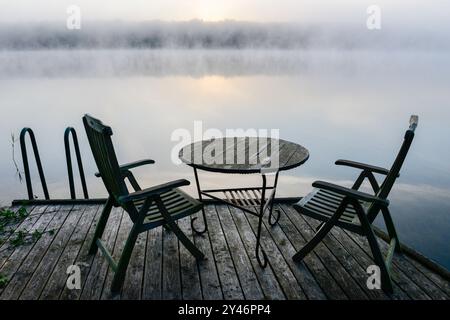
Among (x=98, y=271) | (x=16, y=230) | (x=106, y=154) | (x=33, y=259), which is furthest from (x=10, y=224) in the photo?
(x=106, y=154)

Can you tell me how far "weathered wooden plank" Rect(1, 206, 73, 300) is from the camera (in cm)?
274

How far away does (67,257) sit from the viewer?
3.22m

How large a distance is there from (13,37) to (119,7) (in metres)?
22.7

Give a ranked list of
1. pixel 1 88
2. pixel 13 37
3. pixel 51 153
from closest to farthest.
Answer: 1. pixel 51 153
2. pixel 1 88
3. pixel 13 37

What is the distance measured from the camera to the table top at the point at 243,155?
2.93 m

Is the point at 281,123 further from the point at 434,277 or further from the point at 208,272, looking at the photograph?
the point at 208,272

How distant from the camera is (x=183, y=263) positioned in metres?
3.10

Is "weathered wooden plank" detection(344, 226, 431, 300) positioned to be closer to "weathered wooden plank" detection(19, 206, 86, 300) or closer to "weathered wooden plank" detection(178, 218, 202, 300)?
"weathered wooden plank" detection(178, 218, 202, 300)

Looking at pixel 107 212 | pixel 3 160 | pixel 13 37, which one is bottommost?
pixel 3 160

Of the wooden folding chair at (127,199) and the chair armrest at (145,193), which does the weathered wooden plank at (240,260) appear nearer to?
the wooden folding chair at (127,199)

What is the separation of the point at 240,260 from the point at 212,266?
243 mm

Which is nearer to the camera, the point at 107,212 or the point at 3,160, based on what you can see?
the point at 107,212
